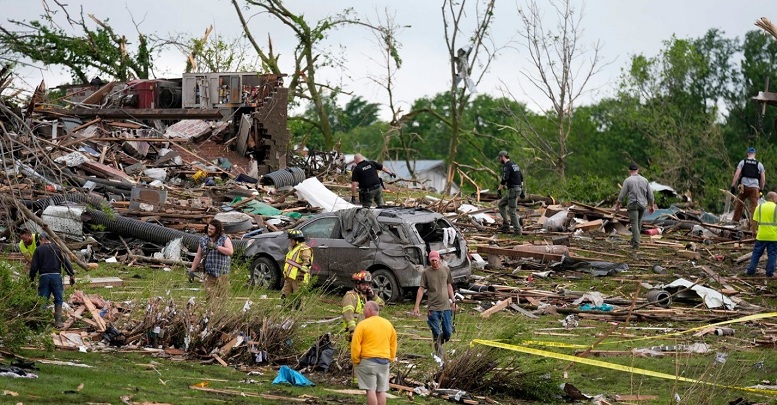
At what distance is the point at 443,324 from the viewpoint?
15422mm

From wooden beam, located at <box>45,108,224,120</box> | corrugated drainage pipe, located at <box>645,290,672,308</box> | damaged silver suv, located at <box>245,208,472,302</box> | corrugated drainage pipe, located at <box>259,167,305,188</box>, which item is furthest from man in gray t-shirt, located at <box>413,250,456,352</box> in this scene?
wooden beam, located at <box>45,108,224,120</box>

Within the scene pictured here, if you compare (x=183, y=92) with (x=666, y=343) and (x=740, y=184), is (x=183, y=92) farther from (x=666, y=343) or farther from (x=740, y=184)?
(x=666, y=343)

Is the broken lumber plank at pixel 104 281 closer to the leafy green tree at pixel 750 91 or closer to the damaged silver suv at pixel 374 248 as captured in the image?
the damaged silver suv at pixel 374 248

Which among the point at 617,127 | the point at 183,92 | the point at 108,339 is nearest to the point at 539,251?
the point at 108,339

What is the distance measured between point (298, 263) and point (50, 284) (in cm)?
369

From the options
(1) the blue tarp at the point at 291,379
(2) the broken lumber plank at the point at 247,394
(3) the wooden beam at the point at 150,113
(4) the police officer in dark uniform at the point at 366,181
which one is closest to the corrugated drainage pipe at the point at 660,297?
(4) the police officer in dark uniform at the point at 366,181

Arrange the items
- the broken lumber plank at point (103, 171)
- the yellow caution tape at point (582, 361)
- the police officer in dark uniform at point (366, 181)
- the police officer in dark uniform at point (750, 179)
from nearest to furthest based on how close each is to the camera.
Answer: the yellow caution tape at point (582, 361)
the police officer in dark uniform at point (366, 181)
the police officer in dark uniform at point (750, 179)
the broken lumber plank at point (103, 171)

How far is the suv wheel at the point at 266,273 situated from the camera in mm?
20812

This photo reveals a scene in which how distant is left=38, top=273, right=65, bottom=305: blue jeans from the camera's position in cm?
1591

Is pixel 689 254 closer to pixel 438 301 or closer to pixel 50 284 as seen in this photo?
pixel 438 301

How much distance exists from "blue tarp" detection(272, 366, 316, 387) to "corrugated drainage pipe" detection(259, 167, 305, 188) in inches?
779

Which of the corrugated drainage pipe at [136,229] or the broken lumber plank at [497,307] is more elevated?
the corrugated drainage pipe at [136,229]

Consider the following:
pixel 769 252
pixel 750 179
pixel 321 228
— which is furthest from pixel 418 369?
pixel 750 179

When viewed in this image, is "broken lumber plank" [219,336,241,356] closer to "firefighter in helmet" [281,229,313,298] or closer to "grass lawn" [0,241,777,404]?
"grass lawn" [0,241,777,404]
